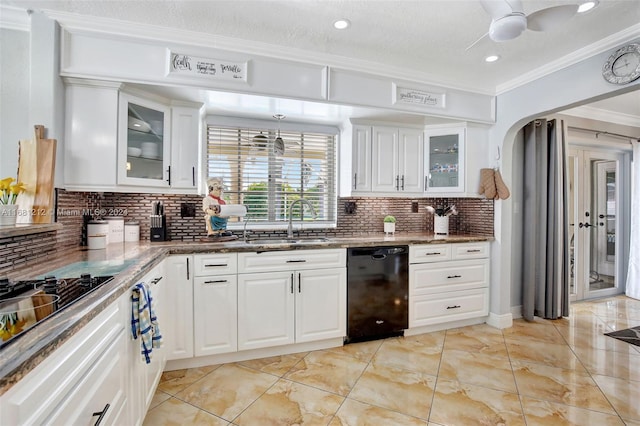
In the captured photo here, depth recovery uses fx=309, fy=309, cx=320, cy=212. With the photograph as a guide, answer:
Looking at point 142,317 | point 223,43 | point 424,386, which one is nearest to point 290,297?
point 424,386

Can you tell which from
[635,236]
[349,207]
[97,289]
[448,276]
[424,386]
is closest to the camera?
[97,289]

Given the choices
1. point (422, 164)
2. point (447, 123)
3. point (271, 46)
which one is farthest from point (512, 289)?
point (271, 46)

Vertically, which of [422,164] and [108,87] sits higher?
[108,87]

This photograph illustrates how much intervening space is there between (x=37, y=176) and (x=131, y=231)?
0.85m

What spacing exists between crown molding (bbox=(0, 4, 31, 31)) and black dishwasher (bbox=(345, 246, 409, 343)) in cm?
290

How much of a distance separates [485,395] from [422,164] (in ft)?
7.54

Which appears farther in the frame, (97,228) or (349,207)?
(349,207)

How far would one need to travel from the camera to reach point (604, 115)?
405 cm

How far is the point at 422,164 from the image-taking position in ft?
11.6

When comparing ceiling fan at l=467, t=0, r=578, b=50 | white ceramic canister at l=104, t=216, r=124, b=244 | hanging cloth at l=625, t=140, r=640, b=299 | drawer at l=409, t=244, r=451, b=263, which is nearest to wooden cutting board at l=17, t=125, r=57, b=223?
white ceramic canister at l=104, t=216, r=124, b=244

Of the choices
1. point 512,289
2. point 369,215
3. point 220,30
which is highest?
point 220,30

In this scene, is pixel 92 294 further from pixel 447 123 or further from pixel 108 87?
pixel 447 123

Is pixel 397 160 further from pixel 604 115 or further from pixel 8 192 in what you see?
pixel 8 192

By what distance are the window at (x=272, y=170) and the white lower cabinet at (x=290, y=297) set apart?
823 millimetres
